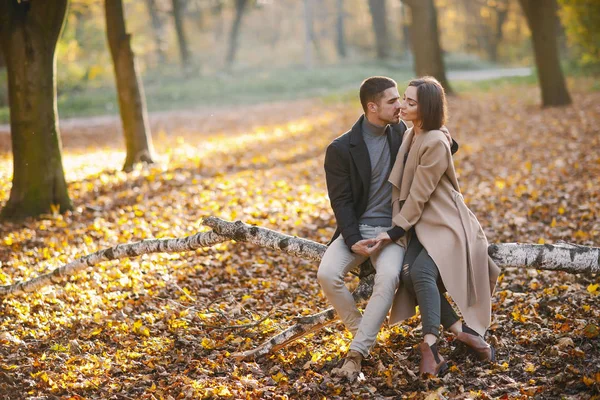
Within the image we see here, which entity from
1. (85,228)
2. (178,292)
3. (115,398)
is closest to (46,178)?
(85,228)

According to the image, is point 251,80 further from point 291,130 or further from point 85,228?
point 85,228

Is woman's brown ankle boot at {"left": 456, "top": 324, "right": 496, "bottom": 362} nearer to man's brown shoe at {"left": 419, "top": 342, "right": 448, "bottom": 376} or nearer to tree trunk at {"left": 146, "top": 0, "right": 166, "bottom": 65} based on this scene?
man's brown shoe at {"left": 419, "top": 342, "right": 448, "bottom": 376}

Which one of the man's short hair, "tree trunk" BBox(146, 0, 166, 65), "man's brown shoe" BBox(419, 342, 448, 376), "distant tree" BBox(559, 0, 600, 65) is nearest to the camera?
"man's brown shoe" BBox(419, 342, 448, 376)

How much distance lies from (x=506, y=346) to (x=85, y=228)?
5.37m

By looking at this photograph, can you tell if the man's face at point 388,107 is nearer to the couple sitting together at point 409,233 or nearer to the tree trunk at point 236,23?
the couple sitting together at point 409,233

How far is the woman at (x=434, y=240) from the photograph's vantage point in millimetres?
4117

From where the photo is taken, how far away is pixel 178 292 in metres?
6.21

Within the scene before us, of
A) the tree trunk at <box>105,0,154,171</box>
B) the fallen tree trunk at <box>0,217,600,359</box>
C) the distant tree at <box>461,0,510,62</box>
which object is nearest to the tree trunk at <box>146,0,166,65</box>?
the distant tree at <box>461,0,510,62</box>

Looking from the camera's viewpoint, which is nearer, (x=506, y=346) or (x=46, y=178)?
(x=506, y=346)

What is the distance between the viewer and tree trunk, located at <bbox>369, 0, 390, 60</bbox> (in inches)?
1464

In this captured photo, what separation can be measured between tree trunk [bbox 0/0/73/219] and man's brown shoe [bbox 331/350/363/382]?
563cm

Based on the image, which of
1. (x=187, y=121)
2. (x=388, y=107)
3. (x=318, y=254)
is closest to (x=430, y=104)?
(x=388, y=107)

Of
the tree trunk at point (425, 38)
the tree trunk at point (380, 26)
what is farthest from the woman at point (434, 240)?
the tree trunk at point (380, 26)

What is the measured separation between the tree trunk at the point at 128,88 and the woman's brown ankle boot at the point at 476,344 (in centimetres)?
860
